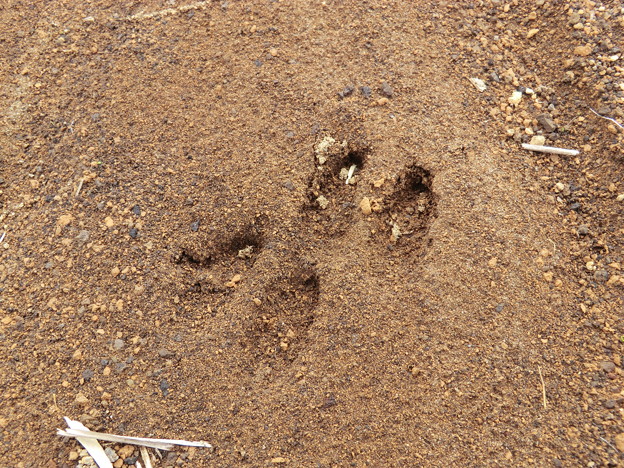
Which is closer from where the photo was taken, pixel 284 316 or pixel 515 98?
pixel 284 316

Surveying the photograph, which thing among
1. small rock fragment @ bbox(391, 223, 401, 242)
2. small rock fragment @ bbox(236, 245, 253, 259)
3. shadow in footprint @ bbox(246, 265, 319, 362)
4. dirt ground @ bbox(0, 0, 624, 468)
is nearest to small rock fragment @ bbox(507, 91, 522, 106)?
dirt ground @ bbox(0, 0, 624, 468)

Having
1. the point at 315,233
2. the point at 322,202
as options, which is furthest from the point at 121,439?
the point at 322,202

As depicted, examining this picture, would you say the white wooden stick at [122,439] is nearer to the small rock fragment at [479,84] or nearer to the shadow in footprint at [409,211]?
the shadow in footprint at [409,211]

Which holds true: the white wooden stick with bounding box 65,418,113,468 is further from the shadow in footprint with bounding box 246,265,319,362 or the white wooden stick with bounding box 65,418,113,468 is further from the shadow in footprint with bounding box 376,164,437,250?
the shadow in footprint with bounding box 376,164,437,250

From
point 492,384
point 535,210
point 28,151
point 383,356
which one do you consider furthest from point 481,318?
point 28,151

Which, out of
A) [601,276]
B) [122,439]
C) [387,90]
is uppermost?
[387,90]

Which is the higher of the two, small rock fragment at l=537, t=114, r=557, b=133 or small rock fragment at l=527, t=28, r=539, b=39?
small rock fragment at l=527, t=28, r=539, b=39

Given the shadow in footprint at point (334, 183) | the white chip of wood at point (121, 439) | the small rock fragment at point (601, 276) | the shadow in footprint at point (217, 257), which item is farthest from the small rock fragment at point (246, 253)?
the small rock fragment at point (601, 276)

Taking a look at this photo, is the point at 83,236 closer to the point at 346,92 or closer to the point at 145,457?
the point at 145,457

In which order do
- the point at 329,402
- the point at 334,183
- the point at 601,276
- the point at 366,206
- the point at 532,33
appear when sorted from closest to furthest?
the point at 329,402 < the point at 601,276 < the point at 366,206 < the point at 334,183 < the point at 532,33
